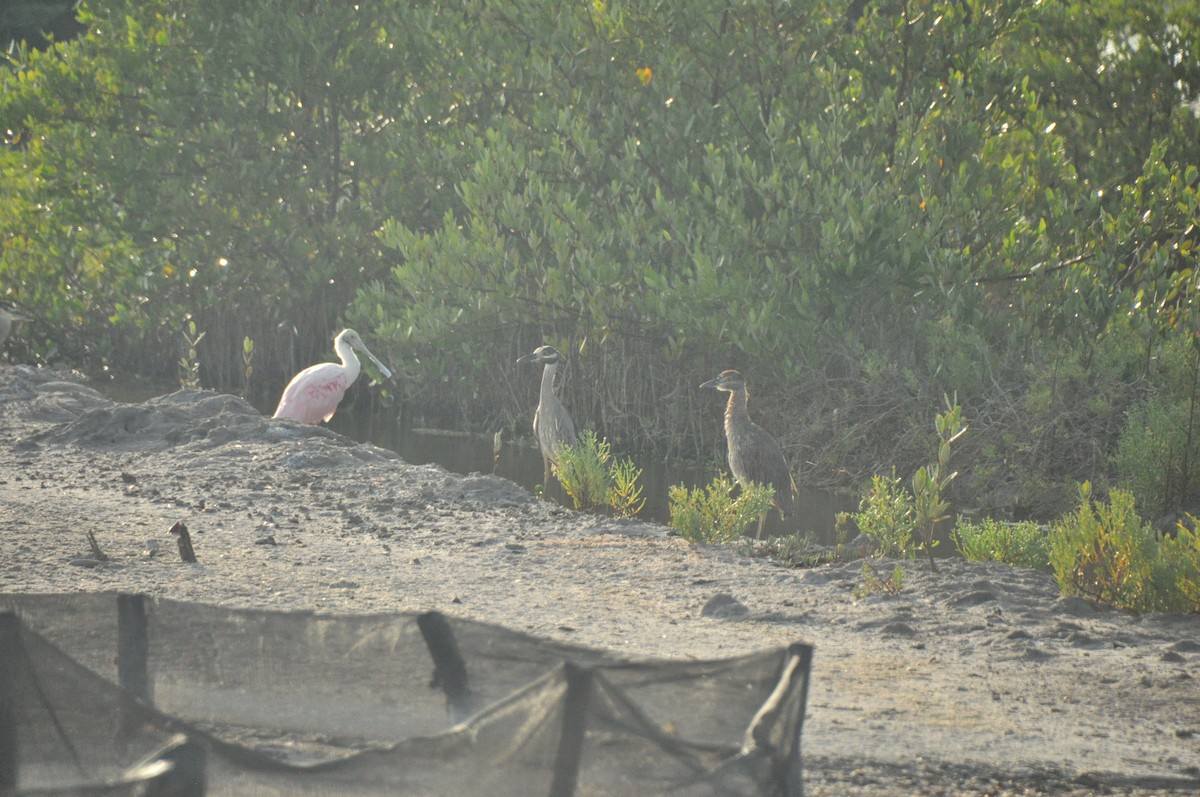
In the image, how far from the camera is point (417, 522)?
32.9 ft

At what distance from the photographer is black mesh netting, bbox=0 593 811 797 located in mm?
3182

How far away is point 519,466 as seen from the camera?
16.1 m

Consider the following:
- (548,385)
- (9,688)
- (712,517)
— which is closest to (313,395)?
(548,385)

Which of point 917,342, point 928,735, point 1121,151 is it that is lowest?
point 928,735

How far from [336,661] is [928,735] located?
2.37 metres

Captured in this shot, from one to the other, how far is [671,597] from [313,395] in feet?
30.7

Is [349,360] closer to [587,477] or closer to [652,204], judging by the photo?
[652,204]

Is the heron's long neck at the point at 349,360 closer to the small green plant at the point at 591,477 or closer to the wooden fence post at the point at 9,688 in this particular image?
the small green plant at the point at 591,477

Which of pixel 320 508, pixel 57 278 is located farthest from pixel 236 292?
pixel 320 508

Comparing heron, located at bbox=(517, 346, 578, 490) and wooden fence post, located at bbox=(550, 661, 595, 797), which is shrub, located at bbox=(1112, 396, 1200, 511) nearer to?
heron, located at bbox=(517, 346, 578, 490)

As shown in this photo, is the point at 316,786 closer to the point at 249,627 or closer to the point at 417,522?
the point at 249,627

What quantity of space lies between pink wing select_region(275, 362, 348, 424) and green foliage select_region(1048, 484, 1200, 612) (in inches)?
399

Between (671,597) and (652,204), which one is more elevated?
(652,204)

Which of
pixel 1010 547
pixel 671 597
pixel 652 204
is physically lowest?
pixel 671 597
